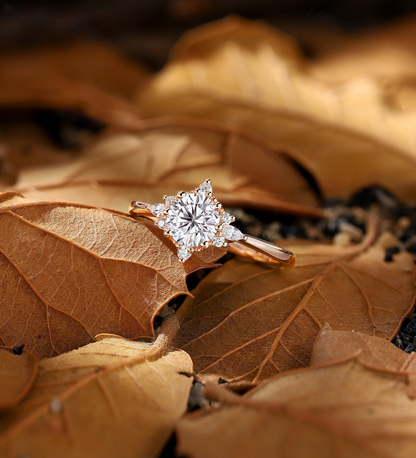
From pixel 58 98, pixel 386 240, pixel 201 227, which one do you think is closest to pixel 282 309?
pixel 201 227

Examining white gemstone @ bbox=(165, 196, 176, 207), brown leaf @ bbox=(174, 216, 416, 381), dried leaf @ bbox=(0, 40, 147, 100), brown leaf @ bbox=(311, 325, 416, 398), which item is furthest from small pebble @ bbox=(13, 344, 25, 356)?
dried leaf @ bbox=(0, 40, 147, 100)

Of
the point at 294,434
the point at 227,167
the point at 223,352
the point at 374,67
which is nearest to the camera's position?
the point at 294,434

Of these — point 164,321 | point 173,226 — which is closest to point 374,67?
point 173,226

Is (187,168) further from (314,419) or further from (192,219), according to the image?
(314,419)

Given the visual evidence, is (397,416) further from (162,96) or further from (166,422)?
(162,96)

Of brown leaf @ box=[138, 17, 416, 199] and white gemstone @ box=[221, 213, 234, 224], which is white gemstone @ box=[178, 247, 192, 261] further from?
brown leaf @ box=[138, 17, 416, 199]

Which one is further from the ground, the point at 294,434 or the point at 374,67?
the point at 374,67
